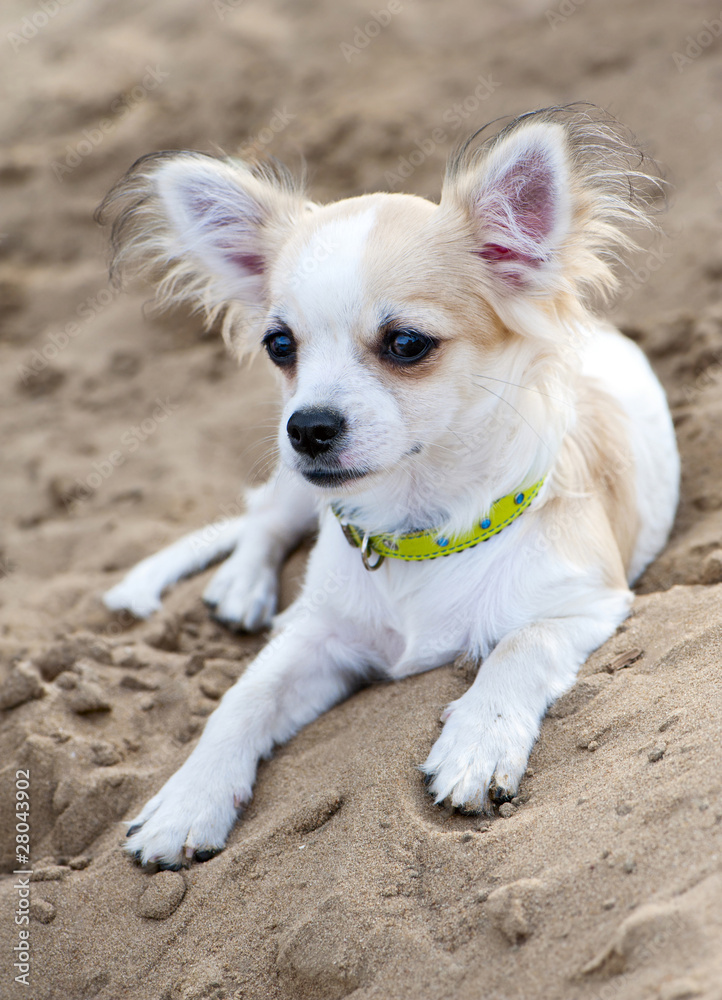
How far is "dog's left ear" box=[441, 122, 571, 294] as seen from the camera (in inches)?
100

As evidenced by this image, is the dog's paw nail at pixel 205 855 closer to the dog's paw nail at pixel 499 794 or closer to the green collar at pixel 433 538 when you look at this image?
the dog's paw nail at pixel 499 794

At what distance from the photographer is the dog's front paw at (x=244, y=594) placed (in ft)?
12.2

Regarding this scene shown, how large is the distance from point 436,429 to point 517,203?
0.79 meters

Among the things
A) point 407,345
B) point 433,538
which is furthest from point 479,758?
point 407,345

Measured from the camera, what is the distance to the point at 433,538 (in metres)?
2.86

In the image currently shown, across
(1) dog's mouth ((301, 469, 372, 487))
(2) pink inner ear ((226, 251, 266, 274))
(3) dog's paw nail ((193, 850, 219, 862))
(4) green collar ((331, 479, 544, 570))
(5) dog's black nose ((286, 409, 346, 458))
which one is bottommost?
(3) dog's paw nail ((193, 850, 219, 862))

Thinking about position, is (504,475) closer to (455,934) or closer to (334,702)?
(334,702)

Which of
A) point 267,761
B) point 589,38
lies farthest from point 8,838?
point 589,38

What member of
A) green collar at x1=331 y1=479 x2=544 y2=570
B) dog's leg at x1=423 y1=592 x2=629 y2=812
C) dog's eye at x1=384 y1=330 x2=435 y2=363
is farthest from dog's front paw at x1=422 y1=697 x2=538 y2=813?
dog's eye at x1=384 y1=330 x2=435 y2=363

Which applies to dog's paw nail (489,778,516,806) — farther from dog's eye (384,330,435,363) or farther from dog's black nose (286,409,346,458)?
dog's eye (384,330,435,363)

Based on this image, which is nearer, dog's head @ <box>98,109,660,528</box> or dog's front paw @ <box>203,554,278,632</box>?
dog's head @ <box>98,109,660,528</box>

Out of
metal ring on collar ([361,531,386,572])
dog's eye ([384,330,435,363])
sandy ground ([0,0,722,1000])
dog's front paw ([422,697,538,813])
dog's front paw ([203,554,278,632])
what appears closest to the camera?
sandy ground ([0,0,722,1000])

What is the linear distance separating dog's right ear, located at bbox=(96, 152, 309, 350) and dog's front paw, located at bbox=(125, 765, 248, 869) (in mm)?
1799

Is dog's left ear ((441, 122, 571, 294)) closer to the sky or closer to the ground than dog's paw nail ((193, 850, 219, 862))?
closer to the sky
